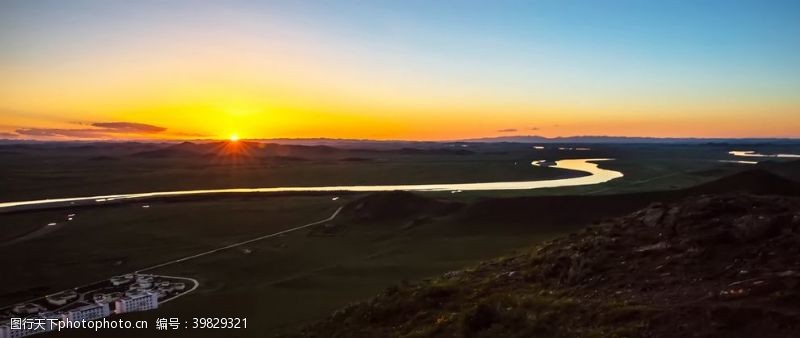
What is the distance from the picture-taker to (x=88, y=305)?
27.0 metres

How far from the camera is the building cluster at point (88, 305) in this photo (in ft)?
77.0

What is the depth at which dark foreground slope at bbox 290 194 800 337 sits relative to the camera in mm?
9430

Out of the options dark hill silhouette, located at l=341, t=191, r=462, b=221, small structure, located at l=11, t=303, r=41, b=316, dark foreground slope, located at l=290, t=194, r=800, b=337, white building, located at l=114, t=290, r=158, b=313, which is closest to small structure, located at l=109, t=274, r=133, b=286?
small structure, located at l=11, t=303, r=41, b=316

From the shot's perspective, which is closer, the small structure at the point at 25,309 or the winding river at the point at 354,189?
the small structure at the point at 25,309

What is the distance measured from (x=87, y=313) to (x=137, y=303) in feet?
6.97

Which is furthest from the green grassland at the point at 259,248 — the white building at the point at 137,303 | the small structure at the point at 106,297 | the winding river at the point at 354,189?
the winding river at the point at 354,189

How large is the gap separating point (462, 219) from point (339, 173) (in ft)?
228

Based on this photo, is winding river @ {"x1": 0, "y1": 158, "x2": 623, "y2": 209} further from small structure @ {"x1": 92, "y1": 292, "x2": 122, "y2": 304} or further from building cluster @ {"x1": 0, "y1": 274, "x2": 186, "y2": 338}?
small structure @ {"x1": 92, "y1": 292, "x2": 122, "y2": 304}

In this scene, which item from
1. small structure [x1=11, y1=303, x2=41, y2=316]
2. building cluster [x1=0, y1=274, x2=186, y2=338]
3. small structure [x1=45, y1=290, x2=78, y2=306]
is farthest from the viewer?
small structure [x1=45, y1=290, x2=78, y2=306]

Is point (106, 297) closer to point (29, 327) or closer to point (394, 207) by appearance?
point (29, 327)

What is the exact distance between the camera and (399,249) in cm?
3859

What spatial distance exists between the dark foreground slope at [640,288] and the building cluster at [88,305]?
1405cm

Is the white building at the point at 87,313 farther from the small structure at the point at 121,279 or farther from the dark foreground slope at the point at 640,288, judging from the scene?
the dark foreground slope at the point at 640,288

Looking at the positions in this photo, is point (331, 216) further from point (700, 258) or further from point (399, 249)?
point (700, 258)
